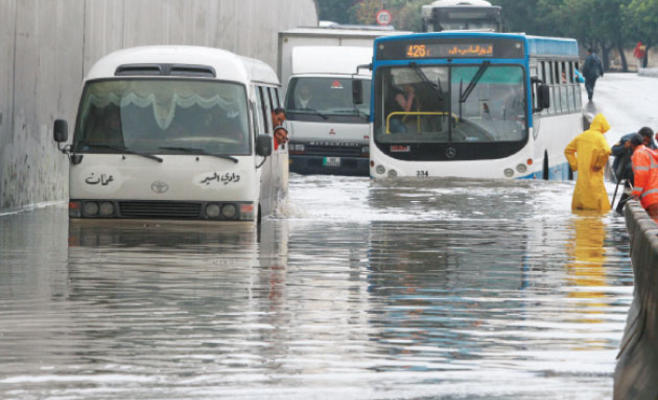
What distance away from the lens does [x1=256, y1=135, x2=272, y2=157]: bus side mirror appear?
1570 cm

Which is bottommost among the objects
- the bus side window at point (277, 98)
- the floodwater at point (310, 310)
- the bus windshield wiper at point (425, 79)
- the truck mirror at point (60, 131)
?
the floodwater at point (310, 310)

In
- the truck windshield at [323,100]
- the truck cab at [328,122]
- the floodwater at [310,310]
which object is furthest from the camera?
the truck windshield at [323,100]

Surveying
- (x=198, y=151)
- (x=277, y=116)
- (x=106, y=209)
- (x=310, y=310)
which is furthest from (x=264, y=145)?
(x=310, y=310)

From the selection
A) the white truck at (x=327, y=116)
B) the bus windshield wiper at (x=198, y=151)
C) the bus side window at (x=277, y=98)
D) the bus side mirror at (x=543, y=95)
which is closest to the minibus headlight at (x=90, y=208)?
the bus windshield wiper at (x=198, y=151)

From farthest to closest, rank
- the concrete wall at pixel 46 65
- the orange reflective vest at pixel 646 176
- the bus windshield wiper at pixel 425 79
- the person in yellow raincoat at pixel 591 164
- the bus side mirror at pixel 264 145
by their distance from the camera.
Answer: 1. the bus windshield wiper at pixel 425 79
2. the person in yellow raincoat at pixel 591 164
3. the concrete wall at pixel 46 65
4. the orange reflective vest at pixel 646 176
5. the bus side mirror at pixel 264 145

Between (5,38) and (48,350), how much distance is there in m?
11.5

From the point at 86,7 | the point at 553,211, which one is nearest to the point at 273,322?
the point at 553,211

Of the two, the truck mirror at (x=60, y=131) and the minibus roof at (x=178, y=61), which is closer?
the truck mirror at (x=60, y=131)

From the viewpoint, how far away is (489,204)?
22219 millimetres

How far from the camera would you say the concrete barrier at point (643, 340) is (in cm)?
641

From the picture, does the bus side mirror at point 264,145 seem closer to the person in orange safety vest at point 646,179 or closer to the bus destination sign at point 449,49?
the person in orange safety vest at point 646,179

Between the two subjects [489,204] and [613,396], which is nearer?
[613,396]

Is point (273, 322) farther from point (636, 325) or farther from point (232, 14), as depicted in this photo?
point (232, 14)

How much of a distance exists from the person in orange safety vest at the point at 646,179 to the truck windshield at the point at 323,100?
38.5 ft
